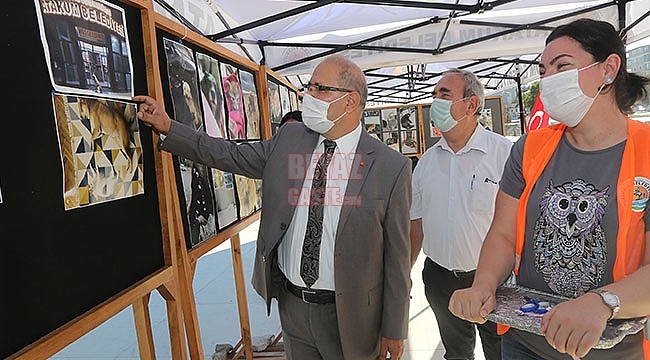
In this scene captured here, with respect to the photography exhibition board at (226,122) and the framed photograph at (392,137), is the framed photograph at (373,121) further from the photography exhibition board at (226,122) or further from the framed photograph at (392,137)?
the photography exhibition board at (226,122)

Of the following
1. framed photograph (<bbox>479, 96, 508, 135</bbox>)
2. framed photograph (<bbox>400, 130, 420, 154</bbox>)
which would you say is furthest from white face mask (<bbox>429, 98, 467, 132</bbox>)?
framed photograph (<bbox>479, 96, 508, 135</bbox>)

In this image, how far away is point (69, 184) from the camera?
1220 millimetres

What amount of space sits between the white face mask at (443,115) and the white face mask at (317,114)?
74cm

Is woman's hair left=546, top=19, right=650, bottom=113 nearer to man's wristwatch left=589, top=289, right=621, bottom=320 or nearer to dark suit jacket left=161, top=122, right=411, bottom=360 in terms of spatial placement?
man's wristwatch left=589, top=289, right=621, bottom=320

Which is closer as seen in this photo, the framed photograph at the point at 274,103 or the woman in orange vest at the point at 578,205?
the woman in orange vest at the point at 578,205

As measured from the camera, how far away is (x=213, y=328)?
403 centimetres

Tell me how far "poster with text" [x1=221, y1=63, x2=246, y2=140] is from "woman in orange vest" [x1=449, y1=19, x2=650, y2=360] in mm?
1486

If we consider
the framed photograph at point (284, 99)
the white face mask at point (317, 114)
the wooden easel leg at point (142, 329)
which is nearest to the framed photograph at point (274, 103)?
the framed photograph at point (284, 99)

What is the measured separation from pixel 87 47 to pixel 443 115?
163 cm

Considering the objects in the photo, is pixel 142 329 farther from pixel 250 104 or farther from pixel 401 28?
pixel 401 28

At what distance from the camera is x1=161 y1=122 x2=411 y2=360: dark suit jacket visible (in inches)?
67.5

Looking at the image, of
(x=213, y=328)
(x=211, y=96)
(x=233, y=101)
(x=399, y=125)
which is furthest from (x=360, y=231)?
(x=399, y=125)

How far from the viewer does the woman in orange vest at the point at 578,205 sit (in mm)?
1103

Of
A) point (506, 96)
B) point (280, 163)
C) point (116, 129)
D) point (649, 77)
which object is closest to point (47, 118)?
point (116, 129)
